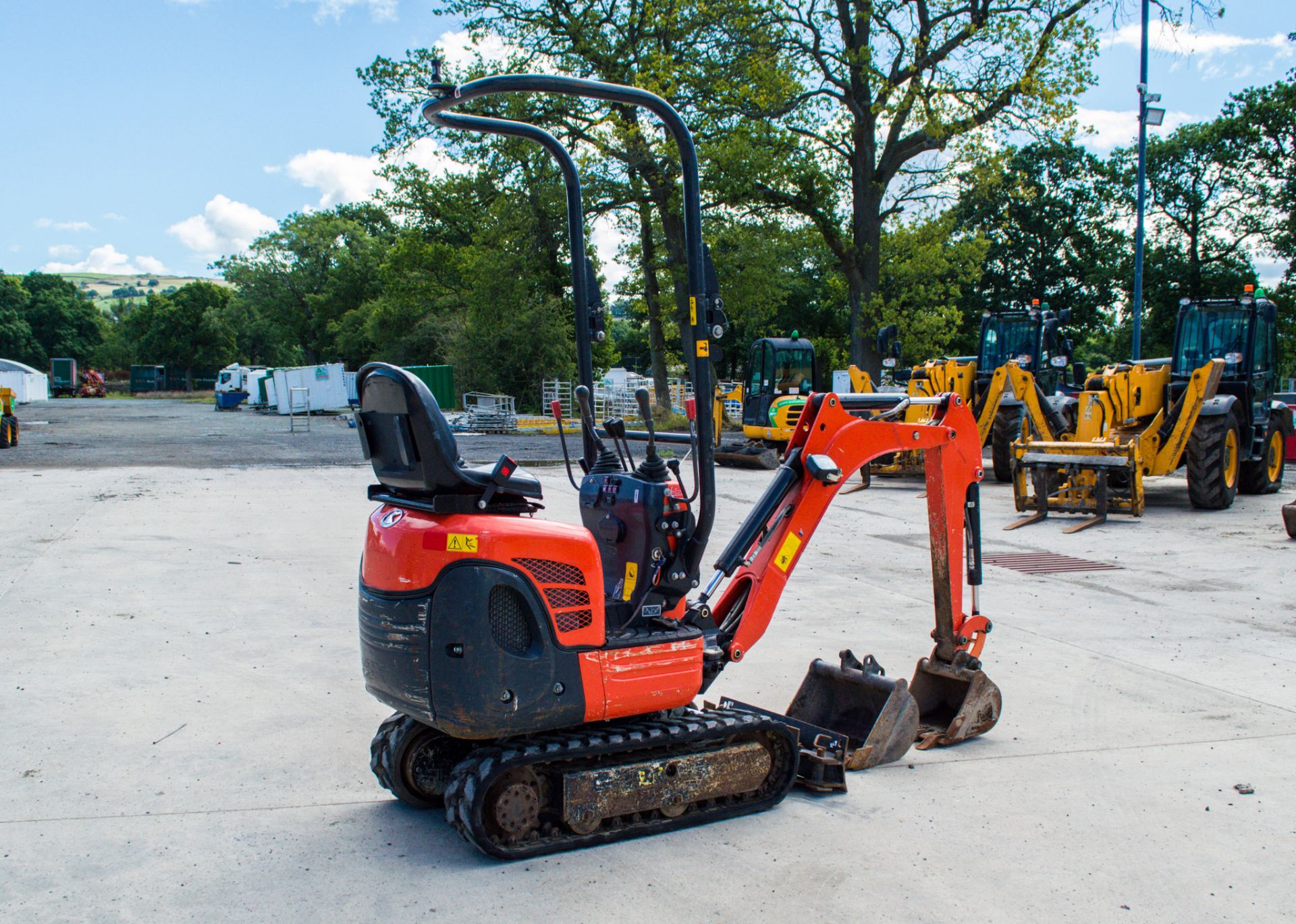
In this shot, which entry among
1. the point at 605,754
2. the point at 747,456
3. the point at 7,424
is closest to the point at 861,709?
the point at 605,754

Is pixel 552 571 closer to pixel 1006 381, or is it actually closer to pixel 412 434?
pixel 412 434

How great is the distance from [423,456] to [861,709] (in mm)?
2731

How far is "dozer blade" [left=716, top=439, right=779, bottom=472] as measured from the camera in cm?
2095

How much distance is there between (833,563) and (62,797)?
23.7 feet

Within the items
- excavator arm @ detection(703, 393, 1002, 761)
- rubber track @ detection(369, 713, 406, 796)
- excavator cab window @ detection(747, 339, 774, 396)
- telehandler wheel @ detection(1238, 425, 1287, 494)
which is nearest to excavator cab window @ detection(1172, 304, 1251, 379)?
telehandler wheel @ detection(1238, 425, 1287, 494)

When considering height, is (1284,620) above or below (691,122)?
below

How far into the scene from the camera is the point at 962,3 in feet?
87.7

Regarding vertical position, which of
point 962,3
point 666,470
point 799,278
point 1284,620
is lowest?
point 1284,620

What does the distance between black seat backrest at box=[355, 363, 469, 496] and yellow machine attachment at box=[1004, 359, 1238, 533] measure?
398 inches

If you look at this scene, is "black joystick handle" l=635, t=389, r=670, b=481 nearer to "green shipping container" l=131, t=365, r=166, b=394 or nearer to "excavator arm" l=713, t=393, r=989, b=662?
"excavator arm" l=713, t=393, r=989, b=662

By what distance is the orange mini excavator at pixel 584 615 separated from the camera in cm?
378

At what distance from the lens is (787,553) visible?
4.89m

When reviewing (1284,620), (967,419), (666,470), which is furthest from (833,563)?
(666,470)

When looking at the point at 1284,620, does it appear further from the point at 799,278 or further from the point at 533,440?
the point at 799,278
